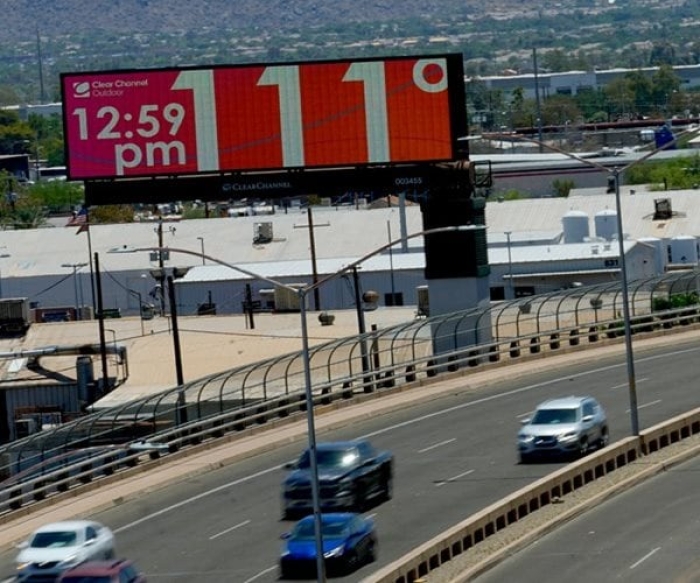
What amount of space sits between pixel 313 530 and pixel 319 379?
24.5 metres

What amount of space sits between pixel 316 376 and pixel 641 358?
1075cm

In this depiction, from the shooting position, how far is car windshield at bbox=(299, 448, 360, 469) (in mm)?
45969

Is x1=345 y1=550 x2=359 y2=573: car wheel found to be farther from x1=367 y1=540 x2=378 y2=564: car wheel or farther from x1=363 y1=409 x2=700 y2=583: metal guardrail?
x1=363 y1=409 x2=700 y2=583: metal guardrail

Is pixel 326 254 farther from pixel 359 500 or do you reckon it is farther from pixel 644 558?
pixel 644 558

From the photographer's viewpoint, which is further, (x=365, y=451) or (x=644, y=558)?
(x=365, y=451)

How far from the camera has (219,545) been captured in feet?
142

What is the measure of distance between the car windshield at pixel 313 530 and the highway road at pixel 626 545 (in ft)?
8.97

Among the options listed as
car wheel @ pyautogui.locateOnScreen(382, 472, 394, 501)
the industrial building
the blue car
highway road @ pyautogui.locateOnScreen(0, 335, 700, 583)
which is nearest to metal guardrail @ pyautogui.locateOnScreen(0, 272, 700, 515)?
highway road @ pyautogui.locateOnScreen(0, 335, 700, 583)

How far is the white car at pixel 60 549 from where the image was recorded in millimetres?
39750

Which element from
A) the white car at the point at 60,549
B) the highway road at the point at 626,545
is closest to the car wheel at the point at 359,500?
the highway road at the point at 626,545

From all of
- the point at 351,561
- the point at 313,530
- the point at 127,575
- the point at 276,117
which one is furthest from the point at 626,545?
the point at 276,117

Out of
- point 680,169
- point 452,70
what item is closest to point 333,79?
point 452,70

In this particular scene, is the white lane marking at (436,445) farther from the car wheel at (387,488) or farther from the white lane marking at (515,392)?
the car wheel at (387,488)

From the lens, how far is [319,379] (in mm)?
64312
